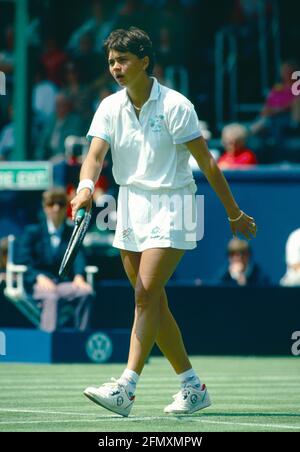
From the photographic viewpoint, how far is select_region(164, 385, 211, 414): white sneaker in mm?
8125

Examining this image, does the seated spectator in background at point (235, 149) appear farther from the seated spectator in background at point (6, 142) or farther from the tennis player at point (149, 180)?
the tennis player at point (149, 180)

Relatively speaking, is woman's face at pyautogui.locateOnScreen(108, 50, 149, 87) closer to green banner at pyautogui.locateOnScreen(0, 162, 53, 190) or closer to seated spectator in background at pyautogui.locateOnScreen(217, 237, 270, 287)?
seated spectator in background at pyautogui.locateOnScreen(217, 237, 270, 287)

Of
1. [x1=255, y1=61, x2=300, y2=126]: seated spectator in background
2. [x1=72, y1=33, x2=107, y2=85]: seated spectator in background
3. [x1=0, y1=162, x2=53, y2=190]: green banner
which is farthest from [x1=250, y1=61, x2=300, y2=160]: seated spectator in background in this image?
[x1=0, y1=162, x2=53, y2=190]: green banner

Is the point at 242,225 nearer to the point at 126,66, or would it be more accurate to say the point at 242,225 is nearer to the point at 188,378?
the point at 188,378

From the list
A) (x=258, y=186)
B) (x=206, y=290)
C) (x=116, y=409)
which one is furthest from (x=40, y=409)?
(x=258, y=186)

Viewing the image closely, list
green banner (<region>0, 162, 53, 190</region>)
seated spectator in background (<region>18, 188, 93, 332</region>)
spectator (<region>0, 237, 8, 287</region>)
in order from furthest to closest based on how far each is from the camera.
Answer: green banner (<region>0, 162, 53, 190</region>) → spectator (<region>0, 237, 8, 287</region>) → seated spectator in background (<region>18, 188, 93, 332</region>)

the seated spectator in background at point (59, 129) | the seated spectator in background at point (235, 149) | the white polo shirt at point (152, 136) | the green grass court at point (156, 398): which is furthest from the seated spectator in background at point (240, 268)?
the white polo shirt at point (152, 136)

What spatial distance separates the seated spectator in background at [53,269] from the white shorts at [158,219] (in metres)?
5.39

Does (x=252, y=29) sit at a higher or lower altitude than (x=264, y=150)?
higher

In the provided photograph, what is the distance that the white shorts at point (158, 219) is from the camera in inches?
315

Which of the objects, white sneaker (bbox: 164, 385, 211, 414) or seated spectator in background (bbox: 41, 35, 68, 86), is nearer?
white sneaker (bbox: 164, 385, 211, 414)

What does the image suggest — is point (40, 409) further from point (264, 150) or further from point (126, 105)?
point (264, 150)

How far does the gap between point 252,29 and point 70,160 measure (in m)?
4.67

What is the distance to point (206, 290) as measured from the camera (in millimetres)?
14109
